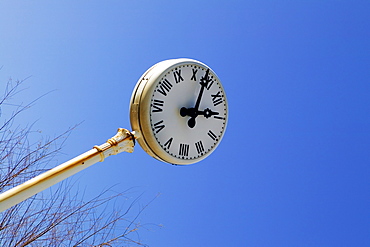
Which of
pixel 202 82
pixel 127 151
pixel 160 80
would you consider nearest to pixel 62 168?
pixel 127 151

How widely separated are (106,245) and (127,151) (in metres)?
1.29

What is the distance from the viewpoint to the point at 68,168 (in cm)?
237

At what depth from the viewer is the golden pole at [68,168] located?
2.11m

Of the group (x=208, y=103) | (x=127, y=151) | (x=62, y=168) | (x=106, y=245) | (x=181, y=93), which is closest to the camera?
(x=62, y=168)

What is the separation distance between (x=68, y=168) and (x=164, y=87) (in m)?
0.99

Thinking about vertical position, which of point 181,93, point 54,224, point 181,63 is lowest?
point 54,224

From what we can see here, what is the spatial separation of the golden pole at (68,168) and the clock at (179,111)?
0.16 metres

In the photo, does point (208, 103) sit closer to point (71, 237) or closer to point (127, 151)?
point (127, 151)

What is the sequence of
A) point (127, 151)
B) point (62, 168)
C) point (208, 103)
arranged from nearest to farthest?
1. point (62, 168)
2. point (127, 151)
3. point (208, 103)

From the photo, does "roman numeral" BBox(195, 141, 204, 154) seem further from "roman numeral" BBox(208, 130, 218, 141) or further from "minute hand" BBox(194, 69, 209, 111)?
"minute hand" BBox(194, 69, 209, 111)

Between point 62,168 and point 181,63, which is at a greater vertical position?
point 181,63

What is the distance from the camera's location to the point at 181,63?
305 centimetres

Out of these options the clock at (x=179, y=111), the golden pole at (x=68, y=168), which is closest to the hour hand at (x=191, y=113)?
the clock at (x=179, y=111)

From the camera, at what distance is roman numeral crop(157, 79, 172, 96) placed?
9.47ft
